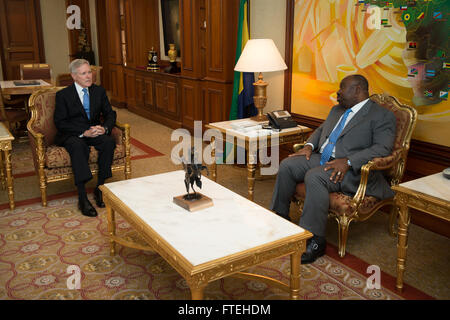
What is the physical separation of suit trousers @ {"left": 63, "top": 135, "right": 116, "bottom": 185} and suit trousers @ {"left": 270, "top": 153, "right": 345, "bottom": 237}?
1.65 metres

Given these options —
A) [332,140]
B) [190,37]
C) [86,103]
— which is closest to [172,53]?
[190,37]

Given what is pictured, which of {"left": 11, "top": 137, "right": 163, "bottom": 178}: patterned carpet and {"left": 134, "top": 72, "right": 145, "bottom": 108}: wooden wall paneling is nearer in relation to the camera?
{"left": 11, "top": 137, "right": 163, "bottom": 178}: patterned carpet

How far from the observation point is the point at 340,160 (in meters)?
3.23

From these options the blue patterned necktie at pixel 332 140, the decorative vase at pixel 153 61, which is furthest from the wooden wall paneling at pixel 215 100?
the blue patterned necktie at pixel 332 140

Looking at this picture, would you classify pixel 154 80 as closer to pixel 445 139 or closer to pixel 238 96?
pixel 238 96

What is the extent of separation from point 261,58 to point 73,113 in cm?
187

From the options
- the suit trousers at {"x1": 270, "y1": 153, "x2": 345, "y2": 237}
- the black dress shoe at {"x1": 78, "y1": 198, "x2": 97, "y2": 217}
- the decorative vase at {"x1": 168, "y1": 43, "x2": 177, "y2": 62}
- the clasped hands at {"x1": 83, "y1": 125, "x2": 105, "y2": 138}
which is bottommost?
the black dress shoe at {"x1": 78, "y1": 198, "x2": 97, "y2": 217}

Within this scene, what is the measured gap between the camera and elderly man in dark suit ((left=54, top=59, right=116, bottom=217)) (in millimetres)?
3979

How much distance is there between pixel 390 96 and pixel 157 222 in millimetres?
2152

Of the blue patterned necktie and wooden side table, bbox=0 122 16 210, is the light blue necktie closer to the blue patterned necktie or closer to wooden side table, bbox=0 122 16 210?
wooden side table, bbox=0 122 16 210

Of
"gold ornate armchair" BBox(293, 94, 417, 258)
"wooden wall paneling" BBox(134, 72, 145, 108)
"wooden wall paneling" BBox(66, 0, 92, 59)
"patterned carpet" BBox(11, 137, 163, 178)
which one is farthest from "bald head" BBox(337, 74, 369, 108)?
"wooden wall paneling" BBox(66, 0, 92, 59)

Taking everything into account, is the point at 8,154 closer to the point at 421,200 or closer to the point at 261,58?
the point at 261,58
